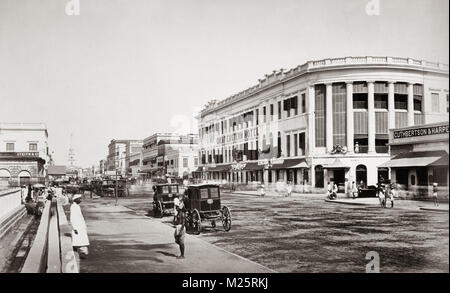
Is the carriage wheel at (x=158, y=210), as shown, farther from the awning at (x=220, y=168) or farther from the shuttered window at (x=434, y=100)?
the shuttered window at (x=434, y=100)

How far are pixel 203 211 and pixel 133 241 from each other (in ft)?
11.7

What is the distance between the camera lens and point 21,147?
45.7ft

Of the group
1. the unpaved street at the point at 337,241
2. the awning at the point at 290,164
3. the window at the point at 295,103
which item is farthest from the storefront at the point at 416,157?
the window at the point at 295,103

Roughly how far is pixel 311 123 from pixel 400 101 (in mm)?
9330

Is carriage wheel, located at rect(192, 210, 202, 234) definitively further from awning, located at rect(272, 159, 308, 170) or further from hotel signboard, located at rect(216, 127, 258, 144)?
hotel signboard, located at rect(216, 127, 258, 144)

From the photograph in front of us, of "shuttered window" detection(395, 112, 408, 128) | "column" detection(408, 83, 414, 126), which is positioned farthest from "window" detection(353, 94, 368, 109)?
"column" detection(408, 83, 414, 126)

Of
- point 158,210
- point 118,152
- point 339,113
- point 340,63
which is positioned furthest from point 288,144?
point 158,210

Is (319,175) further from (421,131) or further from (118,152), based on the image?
(118,152)

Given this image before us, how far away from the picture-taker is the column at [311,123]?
4675 cm

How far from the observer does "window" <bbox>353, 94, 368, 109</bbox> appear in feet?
149

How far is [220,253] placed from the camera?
39.4ft

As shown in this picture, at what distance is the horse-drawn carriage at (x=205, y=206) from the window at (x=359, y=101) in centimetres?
3232

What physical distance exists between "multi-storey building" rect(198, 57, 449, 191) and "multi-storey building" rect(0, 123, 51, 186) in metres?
24.5
